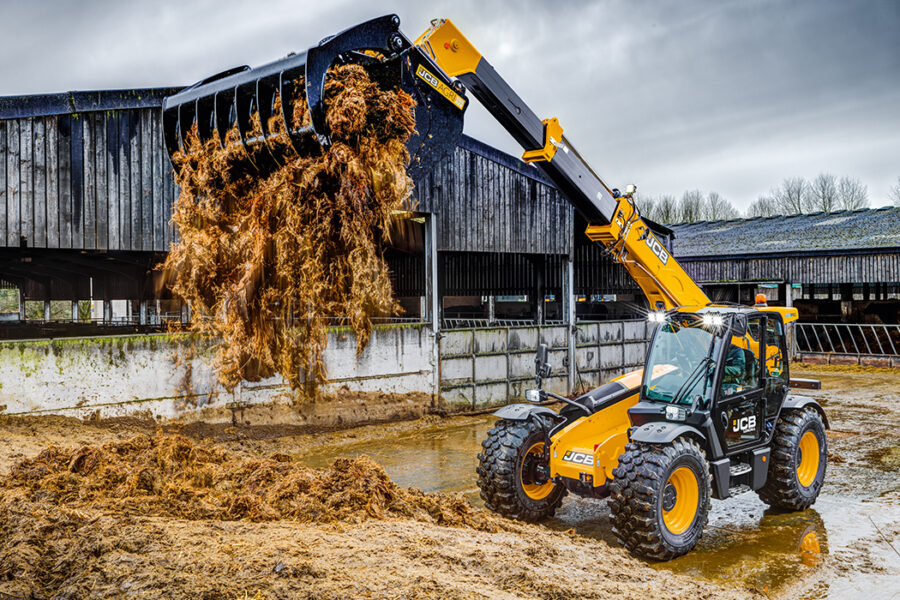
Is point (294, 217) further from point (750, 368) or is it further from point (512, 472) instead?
point (750, 368)

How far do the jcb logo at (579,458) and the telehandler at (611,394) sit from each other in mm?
11

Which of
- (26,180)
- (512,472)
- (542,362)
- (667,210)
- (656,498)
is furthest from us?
(667,210)

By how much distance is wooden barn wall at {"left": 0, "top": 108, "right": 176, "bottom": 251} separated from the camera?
10680 millimetres

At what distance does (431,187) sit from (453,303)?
1210 centimetres

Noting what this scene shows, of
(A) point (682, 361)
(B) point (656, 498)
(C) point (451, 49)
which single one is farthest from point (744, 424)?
(C) point (451, 49)

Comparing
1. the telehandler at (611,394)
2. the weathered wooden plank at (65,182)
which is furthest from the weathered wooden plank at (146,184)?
the telehandler at (611,394)

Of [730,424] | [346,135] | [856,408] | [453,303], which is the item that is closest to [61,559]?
[346,135]

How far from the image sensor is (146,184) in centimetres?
1169

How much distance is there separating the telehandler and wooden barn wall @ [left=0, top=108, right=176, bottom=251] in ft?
12.7

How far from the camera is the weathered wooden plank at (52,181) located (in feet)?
35.7

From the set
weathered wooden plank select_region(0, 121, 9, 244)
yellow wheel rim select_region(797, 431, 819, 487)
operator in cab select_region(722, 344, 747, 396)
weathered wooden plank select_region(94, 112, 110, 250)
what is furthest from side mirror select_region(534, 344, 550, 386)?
weathered wooden plank select_region(0, 121, 9, 244)

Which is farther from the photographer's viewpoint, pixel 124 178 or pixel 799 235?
pixel 799 235

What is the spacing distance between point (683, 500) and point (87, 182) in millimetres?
10344

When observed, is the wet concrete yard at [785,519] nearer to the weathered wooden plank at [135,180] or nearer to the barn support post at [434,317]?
the barn support post at [434,317]
